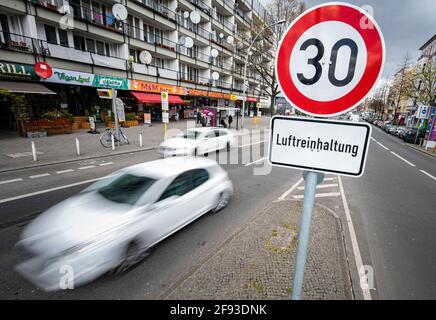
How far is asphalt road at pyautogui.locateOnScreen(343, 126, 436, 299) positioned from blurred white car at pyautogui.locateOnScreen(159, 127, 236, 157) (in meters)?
6.36

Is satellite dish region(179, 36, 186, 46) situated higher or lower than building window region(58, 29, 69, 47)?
higher

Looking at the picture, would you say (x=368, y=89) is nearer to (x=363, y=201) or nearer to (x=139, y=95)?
(x=363, y=201)

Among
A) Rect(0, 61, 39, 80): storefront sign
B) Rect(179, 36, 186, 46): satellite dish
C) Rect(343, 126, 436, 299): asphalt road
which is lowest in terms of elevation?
Rect(343, 126, 436, 299): asphalt road

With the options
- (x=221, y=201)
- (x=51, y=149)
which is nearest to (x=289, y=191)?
(x=221, y=201)

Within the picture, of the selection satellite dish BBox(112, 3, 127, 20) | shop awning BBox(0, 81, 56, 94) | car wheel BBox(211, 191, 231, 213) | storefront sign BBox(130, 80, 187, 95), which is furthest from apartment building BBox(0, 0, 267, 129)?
car wheel BBox(211, 191, 231, 213)

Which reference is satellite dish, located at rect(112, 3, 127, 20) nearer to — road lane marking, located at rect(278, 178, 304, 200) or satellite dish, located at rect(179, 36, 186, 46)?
satellite dish, located at rect(179, 36, 186, 46)

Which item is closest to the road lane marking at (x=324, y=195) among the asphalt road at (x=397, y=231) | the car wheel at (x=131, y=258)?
the asphalt road at (x=397, y=231)

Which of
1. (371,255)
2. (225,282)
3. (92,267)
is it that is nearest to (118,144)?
(92,267)

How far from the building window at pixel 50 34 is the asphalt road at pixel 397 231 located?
2209 centimetres

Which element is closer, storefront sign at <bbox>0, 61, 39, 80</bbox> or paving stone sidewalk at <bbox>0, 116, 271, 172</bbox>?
paving stone sidewalk at <bbox>0, 116, 271, 172</bbox>

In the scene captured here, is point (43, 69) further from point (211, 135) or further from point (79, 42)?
point (211, 135)

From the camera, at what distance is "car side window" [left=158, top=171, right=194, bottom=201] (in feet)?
12.7

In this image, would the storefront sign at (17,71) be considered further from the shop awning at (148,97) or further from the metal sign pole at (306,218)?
the metal sign pole at (306,218)

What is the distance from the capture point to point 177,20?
25.3 metres
